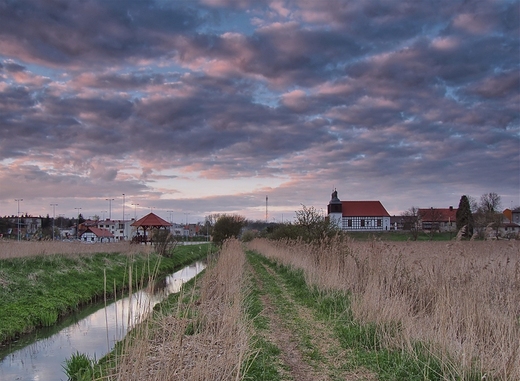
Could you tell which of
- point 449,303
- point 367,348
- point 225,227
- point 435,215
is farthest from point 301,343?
point 435,215

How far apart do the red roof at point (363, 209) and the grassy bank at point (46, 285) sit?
235 feet

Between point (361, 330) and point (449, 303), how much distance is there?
1542 millimetres

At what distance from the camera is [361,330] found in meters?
7.88

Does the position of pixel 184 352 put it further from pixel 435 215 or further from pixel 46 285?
pixel 435 215

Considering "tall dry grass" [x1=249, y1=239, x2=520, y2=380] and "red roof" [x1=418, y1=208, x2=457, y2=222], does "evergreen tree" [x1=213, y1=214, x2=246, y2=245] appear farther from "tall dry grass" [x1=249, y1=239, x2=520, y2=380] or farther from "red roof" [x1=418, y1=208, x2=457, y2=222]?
"tall dry grass" [x1=249, y1=239, x2=520, y2=380]

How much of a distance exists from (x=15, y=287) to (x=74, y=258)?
7570mm

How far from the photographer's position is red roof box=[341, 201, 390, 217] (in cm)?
9175

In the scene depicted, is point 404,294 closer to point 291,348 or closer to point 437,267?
point 437,267

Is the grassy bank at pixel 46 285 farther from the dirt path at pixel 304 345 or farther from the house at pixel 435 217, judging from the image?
the house at pixel 435 217

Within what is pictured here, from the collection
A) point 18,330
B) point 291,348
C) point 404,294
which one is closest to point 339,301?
point 404,294

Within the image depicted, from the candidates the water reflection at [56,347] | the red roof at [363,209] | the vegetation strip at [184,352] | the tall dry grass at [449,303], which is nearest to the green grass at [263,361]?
the vegetation strip at [184,352]

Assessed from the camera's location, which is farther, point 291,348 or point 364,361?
point 291,348

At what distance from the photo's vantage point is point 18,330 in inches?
448

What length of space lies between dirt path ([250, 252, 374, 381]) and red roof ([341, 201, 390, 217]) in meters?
81.7
